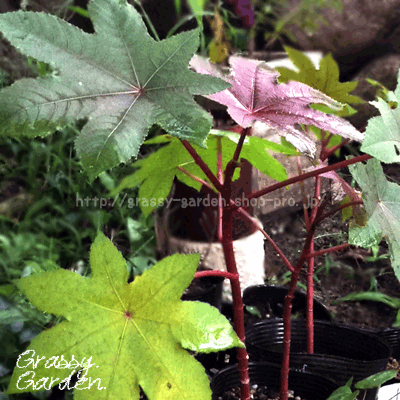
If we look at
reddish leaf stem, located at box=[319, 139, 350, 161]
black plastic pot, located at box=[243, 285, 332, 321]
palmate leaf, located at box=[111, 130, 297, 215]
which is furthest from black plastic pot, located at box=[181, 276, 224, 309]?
reddish leaf stem, located at box=[319, 139, 350, 161]

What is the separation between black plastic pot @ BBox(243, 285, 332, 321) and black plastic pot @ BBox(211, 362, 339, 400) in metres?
0.24

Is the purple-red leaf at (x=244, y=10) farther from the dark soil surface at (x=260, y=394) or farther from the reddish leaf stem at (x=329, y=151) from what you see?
the dark soil surface at (x=260, y=394)

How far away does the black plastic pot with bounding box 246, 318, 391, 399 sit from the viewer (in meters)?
0.82

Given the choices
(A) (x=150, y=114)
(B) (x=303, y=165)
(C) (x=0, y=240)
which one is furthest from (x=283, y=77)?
(C) (x=0, y=240)

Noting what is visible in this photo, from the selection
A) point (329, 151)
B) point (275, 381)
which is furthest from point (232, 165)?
point (275, 381)

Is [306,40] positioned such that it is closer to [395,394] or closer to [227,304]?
[227,304]

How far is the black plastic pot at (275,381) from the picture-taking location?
0.73 m

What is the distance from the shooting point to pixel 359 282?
1127 mm

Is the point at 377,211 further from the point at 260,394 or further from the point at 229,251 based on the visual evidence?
the point at 260,394

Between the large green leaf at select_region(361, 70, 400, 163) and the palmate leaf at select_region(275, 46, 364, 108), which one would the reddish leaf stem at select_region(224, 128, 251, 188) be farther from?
the palmate leaf at select_region(275, 46, 364, 108)

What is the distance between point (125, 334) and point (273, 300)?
62 centimetres

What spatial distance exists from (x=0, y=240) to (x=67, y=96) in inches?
52.7

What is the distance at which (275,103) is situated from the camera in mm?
509

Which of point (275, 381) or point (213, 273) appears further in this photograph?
point (275, 381)
